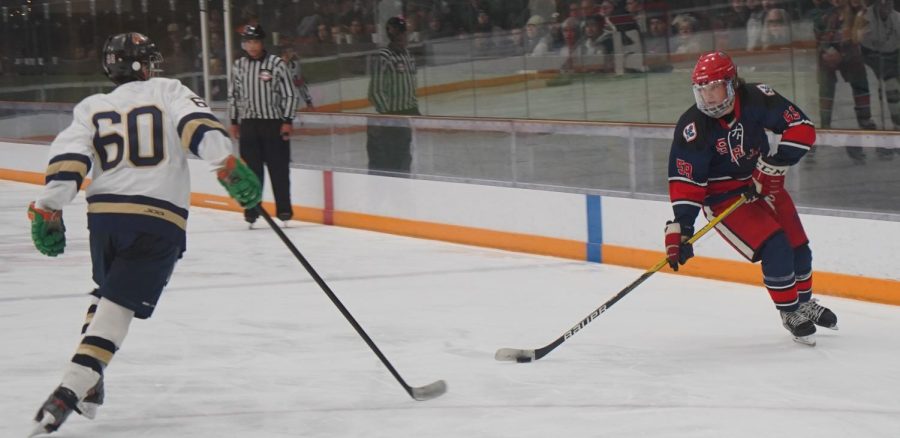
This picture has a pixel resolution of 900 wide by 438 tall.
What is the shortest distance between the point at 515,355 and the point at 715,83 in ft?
3.38

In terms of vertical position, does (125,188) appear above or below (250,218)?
above

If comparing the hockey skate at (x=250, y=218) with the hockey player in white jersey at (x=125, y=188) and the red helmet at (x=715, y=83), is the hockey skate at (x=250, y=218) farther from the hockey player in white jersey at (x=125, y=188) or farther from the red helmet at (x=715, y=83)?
the hockey player in white jersey at (x=125, y=188)

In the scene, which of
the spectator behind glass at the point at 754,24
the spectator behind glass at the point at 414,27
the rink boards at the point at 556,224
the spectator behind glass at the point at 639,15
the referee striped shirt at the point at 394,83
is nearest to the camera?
the rink boards at the point at 556,224

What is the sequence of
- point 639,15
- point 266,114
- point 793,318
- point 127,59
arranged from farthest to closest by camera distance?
1. point 639,15
2. point 266,114
3. point 793,318
4. point 127,59

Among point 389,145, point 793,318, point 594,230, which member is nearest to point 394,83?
point 389,145

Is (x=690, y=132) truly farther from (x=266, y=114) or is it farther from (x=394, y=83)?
(x=394, y=83)

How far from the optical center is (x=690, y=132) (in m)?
4.14

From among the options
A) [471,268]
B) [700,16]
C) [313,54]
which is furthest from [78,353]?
[313,54]

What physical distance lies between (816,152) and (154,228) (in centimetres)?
323

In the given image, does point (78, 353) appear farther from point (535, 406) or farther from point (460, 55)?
point (460, 55)

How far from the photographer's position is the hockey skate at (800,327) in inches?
165

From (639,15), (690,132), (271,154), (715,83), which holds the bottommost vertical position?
(271,154)

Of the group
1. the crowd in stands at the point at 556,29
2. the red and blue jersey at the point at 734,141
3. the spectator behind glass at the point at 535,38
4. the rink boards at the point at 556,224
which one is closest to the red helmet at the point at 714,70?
the red and blue jersey at the point at 734,141

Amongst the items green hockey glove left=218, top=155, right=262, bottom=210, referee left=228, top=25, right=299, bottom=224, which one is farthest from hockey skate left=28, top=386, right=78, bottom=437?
referee left=228, top=25, right=299, bottom=224
